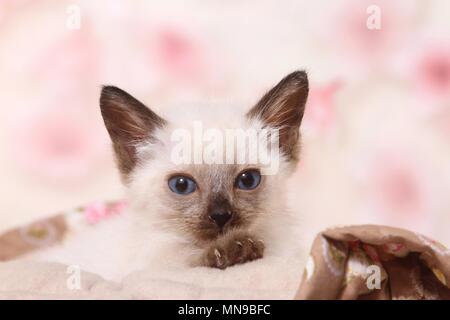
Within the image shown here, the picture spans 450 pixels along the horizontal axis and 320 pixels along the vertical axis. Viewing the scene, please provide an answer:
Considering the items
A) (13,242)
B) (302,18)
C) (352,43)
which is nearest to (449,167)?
(352,43)

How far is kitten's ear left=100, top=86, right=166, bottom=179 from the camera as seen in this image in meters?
1.78

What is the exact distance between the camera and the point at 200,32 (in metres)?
2.79

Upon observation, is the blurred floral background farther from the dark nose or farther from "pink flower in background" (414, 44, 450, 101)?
the dark nose

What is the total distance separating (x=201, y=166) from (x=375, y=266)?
0.61 m

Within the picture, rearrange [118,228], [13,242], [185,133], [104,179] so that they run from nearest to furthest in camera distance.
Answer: [185,133], [118,228], [13,242], [104,179]

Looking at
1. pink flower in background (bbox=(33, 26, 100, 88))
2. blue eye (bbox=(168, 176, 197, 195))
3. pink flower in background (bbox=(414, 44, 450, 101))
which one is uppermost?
pink flower in background (bbox=(33, 26, 100, 88))

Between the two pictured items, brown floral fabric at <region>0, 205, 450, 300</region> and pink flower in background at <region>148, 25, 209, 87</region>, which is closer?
brown floral fabric at <region>0, 205, 450, 300</region>

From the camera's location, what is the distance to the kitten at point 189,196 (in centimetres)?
164

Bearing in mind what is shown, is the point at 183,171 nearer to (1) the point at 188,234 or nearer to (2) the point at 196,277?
(1) the point at 188,234

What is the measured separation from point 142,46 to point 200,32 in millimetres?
296

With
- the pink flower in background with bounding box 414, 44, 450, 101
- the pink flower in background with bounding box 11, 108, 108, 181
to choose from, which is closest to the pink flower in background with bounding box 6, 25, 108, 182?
the pink flower in background with bounding box 11, 108, 108, 181

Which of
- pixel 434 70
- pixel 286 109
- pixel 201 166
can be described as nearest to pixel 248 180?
pixel 201 166

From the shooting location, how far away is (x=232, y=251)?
1.59m

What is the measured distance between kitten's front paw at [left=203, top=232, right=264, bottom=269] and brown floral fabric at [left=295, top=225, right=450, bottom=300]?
14.0 inches
